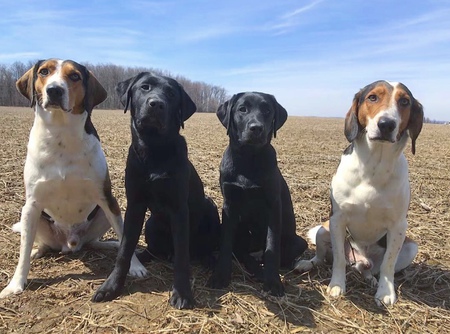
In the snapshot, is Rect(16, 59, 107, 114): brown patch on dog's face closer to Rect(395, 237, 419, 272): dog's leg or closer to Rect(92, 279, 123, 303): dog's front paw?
Rect(92, 279, 123, 303): dog's front paw

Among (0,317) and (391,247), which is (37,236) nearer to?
(0,317)

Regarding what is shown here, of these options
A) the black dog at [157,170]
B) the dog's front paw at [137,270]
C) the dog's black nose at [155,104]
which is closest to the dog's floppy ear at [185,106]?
the black dog at [157,170]

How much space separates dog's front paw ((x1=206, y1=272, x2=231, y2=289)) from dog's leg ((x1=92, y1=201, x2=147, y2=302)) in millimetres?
702

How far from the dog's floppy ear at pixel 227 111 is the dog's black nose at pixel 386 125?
120cm

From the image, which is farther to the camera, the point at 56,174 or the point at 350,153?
the point at 350,153

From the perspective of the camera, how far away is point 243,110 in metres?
3.43

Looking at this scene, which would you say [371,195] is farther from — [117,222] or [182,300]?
[117,222]

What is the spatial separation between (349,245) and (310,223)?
1472 mm

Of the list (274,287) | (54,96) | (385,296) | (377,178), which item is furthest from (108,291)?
(377,178)

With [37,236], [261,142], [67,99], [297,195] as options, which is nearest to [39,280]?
[37,236]

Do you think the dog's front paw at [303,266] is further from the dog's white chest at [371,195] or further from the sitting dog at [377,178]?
the dog's white chest at [371,195]

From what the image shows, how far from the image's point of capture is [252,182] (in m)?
3.34

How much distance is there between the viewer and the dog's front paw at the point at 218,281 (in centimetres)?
332

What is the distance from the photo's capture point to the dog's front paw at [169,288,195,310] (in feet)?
9.71
